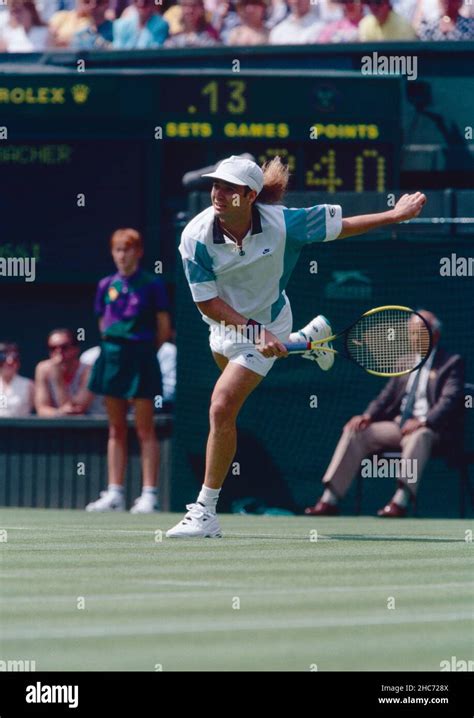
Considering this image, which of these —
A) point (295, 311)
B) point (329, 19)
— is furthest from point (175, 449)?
point (329, 19)

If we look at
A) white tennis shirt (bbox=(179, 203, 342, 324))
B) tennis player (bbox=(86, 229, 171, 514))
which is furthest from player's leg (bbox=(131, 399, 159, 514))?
white tennis shirt (bbox=(179, 203, 342, 324))

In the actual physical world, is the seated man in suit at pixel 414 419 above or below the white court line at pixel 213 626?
above

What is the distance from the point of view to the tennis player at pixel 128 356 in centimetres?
1312

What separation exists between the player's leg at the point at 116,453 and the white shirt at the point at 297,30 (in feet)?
14.7

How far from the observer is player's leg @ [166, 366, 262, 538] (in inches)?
344

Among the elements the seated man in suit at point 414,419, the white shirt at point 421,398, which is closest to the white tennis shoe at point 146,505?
the seated man in suit at point 414,419

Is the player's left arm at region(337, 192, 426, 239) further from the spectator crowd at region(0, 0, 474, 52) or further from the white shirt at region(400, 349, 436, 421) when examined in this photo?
the spectator crowd at region(0, 0, 474, 52)

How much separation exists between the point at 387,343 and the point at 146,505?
3.96 metres

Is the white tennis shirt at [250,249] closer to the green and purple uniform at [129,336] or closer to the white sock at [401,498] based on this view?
the white sock at [401,498]

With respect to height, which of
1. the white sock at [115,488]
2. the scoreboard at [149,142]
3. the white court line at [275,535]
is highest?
the scoreboard at [149,142]

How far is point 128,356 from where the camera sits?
13.2 metres

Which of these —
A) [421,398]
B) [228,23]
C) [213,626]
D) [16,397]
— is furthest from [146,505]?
[213,626]
